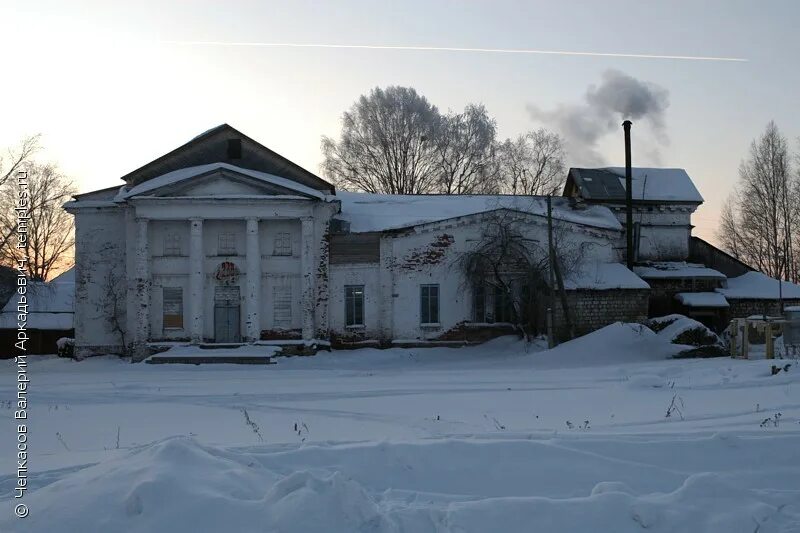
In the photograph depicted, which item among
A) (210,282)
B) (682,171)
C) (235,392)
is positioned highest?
(682,171)

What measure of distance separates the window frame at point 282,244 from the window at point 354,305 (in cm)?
276

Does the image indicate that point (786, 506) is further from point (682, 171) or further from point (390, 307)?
point (682, 171)

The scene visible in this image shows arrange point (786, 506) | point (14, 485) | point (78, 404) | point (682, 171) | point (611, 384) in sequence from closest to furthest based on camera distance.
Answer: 1. point (786, 506)
2. point (14, 485)
3. point (78, 404)
4. point (611, 384)
5. point (682, 171)

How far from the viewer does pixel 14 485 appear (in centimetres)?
609

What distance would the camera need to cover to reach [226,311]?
92.1 ft

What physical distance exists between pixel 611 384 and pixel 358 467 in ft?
32.2

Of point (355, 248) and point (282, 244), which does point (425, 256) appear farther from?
point (282, 244)

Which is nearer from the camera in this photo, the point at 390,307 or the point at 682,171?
the point at 390,307

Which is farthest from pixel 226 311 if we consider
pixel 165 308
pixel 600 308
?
pixel 600 308

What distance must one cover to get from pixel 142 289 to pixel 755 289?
25600 millimetres

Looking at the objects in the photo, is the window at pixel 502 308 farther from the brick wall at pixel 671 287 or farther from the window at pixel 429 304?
the brick wall at pixel 671 287

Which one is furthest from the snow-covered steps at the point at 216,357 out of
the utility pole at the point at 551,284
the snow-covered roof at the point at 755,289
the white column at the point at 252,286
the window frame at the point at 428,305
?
the snow-covered roof at the point at 755,289

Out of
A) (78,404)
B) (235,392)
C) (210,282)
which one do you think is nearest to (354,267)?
(210,282)

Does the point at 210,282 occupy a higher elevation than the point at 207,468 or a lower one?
higher
